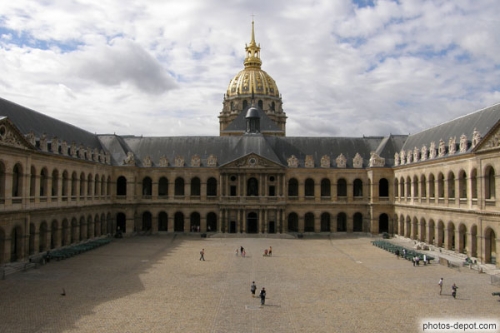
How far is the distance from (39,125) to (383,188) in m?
49.1

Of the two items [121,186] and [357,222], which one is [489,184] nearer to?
[357,222]

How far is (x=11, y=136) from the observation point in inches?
1671

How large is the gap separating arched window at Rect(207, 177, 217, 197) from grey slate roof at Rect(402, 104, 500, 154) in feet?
99.0

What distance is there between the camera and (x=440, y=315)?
27.8 m

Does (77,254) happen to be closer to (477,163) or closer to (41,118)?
(41,118)

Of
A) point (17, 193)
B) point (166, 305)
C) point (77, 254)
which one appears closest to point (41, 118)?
point (17, 193)

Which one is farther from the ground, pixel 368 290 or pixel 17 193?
pixel 17 193

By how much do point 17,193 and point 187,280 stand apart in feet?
66.4

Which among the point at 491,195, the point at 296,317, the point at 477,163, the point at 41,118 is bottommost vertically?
the point at 296,317

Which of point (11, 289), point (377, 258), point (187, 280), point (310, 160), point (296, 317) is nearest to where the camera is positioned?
point (296, 317)

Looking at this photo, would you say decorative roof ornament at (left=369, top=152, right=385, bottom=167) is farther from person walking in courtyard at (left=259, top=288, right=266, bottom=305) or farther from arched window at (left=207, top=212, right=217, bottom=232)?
person walking in courtyard at (left=259, top=288, right=266, bottom=305)

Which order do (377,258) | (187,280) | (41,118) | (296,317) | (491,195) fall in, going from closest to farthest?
(296,317) < (187,280) < (491,195) < (377,258) < (41,118)

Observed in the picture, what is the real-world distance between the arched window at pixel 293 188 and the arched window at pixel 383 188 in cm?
1265

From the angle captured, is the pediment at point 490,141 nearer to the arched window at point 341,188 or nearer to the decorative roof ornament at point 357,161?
the decorative roof ornament at point 357,161
